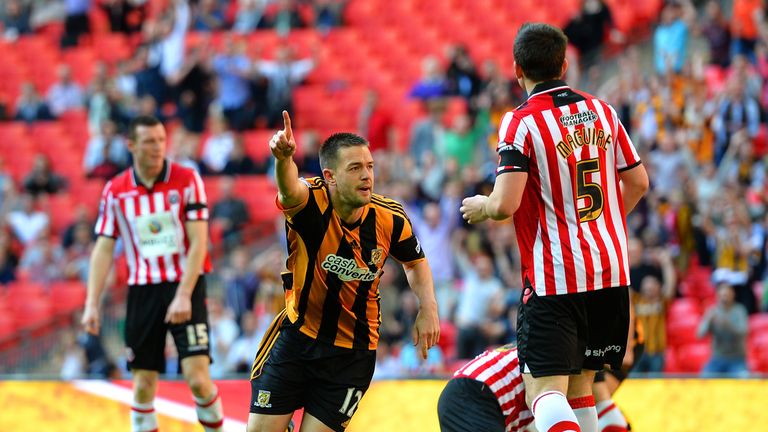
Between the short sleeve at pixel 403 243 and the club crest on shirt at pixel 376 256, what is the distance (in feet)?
0.43

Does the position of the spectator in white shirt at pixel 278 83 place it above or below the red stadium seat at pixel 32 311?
above

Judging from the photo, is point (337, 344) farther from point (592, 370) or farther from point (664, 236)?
point (664, 236)

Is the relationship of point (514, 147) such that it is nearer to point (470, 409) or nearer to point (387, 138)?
point (470, 409)

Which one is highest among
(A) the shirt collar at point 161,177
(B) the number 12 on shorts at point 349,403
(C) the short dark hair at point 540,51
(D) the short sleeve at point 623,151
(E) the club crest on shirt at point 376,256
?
(C) the short dark hair at point 540,51

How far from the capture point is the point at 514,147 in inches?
215

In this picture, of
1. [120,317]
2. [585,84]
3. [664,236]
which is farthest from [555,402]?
[585,84]

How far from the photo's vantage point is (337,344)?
6.05m

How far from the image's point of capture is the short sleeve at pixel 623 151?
570 centimetres

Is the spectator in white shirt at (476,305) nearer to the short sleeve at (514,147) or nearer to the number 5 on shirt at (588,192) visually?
the number 5 on shirt at (588,192)

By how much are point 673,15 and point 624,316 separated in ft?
32.1

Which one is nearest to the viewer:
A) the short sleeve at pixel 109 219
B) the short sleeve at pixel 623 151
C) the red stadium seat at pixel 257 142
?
the short sleeve at pixel 623 151

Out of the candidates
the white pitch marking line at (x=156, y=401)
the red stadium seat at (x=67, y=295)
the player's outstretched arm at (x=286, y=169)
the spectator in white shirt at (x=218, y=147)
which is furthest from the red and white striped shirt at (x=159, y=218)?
the spectator in white shirt at (x=218, y=147)

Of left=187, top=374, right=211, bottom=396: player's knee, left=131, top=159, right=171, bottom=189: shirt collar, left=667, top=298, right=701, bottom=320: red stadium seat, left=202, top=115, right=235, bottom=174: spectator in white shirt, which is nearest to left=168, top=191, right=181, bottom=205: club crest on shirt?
left=131, top=159, right=171, bottom=189: shirt collar

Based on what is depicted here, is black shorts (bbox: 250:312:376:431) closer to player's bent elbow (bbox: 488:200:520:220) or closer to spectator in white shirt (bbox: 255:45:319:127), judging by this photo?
player's bent elbow (bbox: 488:200:520:220)
